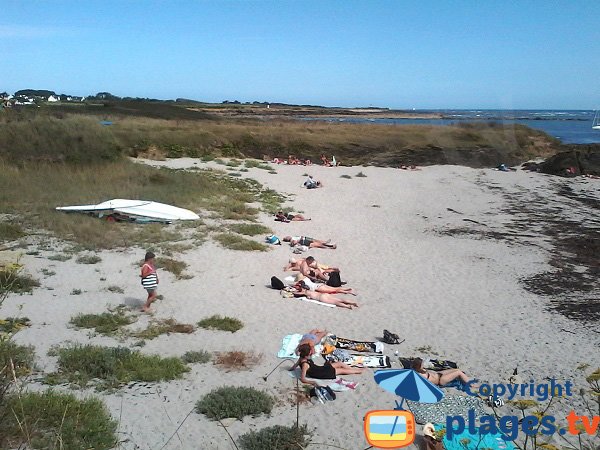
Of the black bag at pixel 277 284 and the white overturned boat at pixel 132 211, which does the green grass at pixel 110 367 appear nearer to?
the black bag at pixel 277 284

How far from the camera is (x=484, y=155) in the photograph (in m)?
39.5

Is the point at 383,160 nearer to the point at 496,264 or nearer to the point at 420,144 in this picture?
the point at 420,144

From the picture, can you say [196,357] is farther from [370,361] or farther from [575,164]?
[575,164]

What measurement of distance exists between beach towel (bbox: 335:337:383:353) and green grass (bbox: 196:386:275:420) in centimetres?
221

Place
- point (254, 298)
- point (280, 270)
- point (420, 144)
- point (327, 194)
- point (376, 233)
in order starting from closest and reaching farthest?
point (254, 298) < point (280, 270) < point (376, 233) < point (327, 194) < point (420, 144)

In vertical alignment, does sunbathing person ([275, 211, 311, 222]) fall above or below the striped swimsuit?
below

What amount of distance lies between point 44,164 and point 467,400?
1982cm

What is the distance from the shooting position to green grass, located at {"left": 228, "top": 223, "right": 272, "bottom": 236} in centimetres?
1644

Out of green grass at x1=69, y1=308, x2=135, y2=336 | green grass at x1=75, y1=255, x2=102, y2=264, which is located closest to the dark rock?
green grass at x1=75, y1=255, x2=102, y2=264

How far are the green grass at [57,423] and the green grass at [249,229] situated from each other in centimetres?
1036

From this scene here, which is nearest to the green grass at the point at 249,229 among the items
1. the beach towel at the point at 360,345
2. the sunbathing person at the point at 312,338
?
the sunbathing person at the point at 312,338

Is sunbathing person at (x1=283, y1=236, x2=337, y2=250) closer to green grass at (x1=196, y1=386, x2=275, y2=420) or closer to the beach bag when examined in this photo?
the beach bag

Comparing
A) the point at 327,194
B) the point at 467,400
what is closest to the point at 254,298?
the point at 467,400

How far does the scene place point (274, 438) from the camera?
5.80 m
